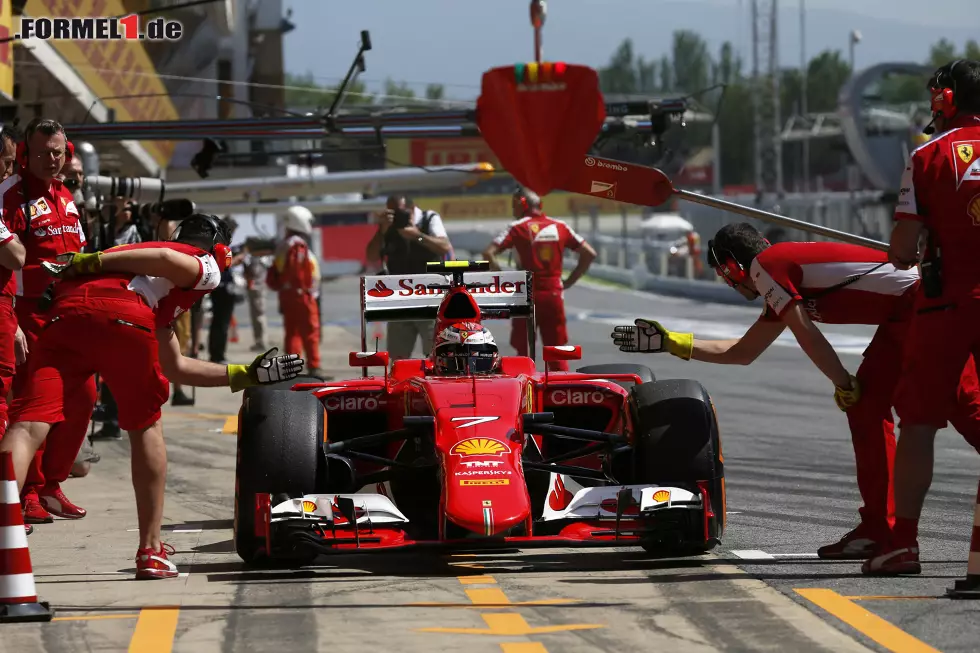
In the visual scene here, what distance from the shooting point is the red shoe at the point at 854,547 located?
25.4 feet

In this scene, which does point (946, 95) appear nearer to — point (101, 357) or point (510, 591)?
point (510, 591)

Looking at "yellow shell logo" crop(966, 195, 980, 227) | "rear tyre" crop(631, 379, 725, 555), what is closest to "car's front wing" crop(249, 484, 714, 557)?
"rear tyre" crop(631, 379, 725, 555)

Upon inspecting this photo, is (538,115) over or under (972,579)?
over

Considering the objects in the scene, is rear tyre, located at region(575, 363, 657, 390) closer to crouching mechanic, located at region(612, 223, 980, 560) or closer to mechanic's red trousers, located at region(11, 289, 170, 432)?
crouching mechanic, located at region(612, 223, 980, 560)

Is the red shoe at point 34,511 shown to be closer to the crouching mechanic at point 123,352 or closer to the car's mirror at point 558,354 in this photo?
the crouching mechanic at point 123,352

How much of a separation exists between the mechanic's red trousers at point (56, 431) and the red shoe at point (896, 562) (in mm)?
4601

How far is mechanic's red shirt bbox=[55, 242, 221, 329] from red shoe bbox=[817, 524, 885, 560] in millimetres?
2996

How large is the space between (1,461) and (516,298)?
3.95 meters

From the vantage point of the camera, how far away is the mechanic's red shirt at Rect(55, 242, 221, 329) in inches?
291

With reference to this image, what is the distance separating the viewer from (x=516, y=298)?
9.80 meters

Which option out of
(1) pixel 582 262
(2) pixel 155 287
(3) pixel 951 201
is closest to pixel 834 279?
(3) pixel 951 201

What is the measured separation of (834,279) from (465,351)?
2008 millimetres

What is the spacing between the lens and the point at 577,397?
8.53 metres

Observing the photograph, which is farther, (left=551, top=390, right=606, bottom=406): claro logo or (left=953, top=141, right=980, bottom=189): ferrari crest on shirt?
(left=551, top=390, right=606, bottom=406): claro logo
